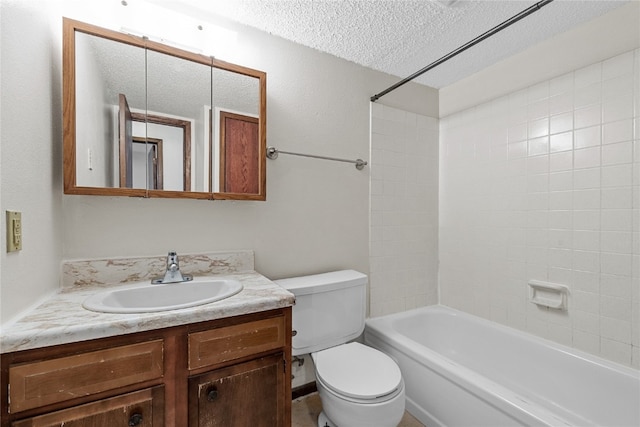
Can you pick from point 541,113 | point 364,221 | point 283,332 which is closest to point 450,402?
point 283,332

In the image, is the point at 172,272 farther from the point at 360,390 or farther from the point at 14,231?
the point at 360,390

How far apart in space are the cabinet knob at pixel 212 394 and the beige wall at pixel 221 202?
0.63 meters

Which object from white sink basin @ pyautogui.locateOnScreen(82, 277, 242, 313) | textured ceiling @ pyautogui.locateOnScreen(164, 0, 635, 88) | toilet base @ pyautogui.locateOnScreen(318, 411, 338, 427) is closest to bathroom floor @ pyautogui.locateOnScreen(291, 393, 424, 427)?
toilet base @ pyautogui.locateOnScreen(318, 411, 338, 427)

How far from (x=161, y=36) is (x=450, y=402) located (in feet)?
7.61

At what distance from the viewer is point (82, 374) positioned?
80cm

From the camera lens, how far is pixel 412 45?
5.79ft

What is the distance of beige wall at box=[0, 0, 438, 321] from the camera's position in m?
Result: 0.89

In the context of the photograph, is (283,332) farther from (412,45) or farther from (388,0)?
(412,45)

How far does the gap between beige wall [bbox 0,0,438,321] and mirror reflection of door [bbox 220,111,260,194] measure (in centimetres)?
13

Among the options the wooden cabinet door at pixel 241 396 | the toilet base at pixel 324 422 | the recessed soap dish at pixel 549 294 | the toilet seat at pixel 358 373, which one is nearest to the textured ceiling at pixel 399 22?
the recessed soap dish at pixel 549 294

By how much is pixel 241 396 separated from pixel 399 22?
1.94m

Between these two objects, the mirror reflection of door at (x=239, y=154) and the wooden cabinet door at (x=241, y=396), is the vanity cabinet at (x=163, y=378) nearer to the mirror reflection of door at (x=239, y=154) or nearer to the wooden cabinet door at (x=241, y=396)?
the wooden cabinet door at (x=241, y=396)

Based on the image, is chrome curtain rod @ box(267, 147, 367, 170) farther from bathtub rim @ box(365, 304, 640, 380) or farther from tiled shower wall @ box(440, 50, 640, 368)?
bathtub rim @ box(365, 304, 640, 380)

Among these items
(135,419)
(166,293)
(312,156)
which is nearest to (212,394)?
(135,419)
